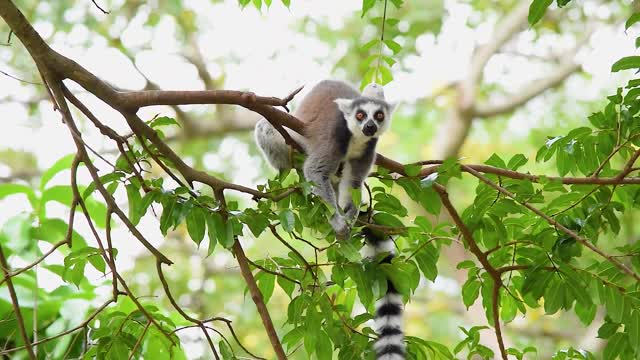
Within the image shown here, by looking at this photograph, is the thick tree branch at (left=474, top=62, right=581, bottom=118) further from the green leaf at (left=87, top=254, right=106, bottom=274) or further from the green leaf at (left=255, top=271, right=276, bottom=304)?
the green leaf at (left=87, top=254, right=106, bottom=274)

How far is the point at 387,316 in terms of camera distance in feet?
11.1

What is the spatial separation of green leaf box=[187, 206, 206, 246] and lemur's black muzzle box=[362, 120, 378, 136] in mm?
1692

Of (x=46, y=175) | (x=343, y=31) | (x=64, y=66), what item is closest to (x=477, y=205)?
(x=64, y=66)

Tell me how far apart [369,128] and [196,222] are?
174 cm

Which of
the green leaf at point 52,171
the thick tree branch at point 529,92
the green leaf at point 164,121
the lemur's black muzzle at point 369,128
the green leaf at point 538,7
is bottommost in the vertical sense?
the green leaf at point 164,121

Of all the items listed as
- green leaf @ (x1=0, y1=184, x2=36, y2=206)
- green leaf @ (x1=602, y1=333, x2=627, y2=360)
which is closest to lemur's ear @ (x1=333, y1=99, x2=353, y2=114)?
green leaf @ (x1=0, y1=184, x2=36, y2=206)

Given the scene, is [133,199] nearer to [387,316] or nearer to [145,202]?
[145,202]

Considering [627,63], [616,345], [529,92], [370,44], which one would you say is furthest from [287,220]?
[529,92]

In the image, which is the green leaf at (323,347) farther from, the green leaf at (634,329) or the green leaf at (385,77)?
the green leaf at (385,77)

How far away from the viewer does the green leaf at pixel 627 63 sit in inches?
104

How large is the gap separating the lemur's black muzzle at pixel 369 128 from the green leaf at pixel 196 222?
169 centimetres

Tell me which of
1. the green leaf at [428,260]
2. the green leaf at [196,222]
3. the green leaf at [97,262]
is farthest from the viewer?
the green leaf at [428,260]

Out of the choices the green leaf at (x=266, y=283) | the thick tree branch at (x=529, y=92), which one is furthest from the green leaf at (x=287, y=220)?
the thick tree branch at (x=529, y=92)

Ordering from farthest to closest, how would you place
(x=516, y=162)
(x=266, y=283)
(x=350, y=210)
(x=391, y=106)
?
(x=391, y=106)
(x=350, y=210)
(x=266, y=283)
(x=516, y=162)
